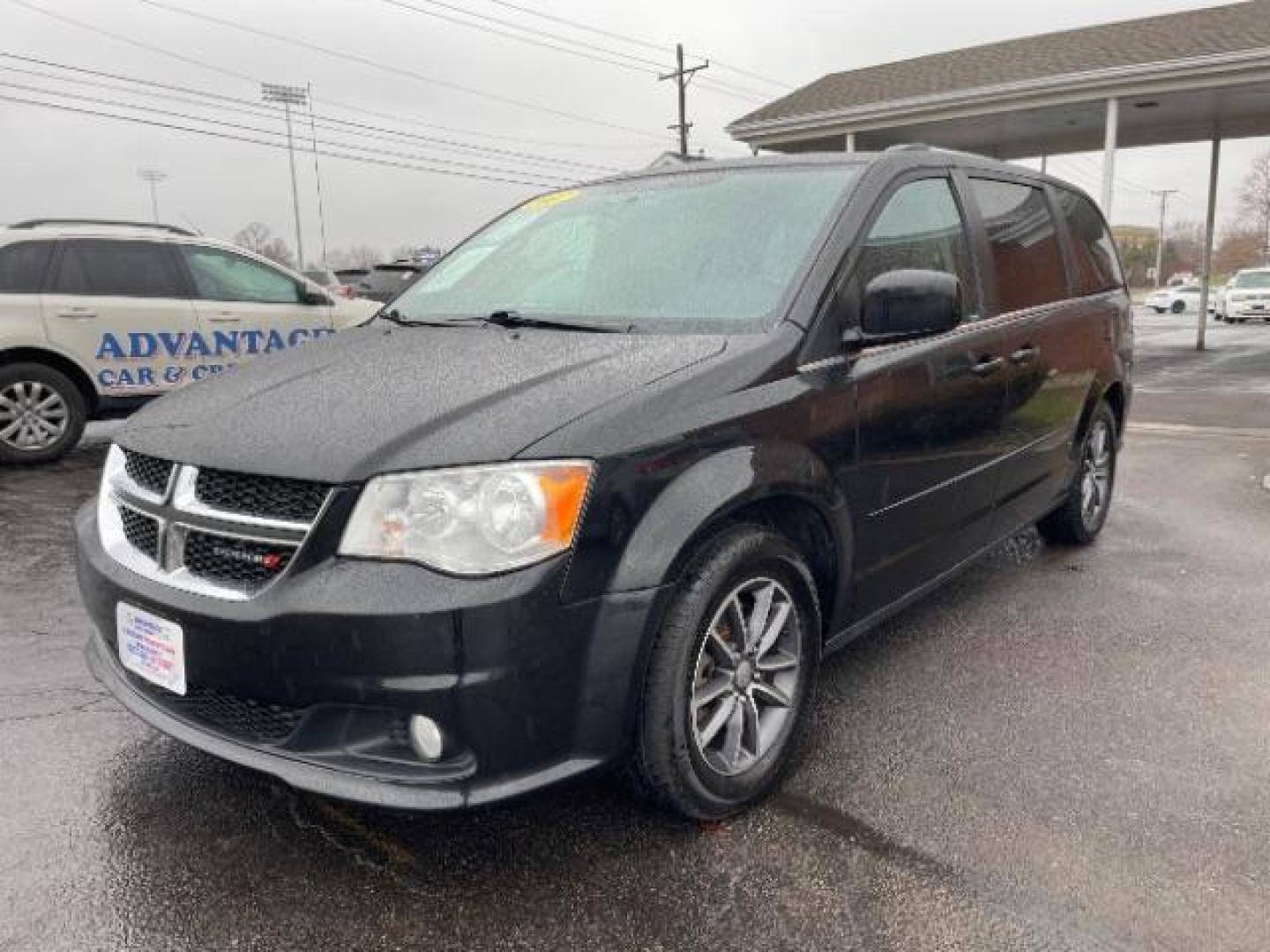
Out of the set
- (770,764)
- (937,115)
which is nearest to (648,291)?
(770,764)

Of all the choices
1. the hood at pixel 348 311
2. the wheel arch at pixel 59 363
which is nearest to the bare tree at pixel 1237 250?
the hood at pixel 348 311

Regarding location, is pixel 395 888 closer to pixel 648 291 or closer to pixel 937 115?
pixel 648 291

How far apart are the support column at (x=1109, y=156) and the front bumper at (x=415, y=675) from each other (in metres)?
14.7

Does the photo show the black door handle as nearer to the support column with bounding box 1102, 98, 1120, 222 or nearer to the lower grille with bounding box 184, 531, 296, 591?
the lower grille with bounding box 184, 531, 296, 591

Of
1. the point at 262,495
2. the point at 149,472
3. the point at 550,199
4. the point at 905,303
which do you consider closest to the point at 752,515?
the point at 905,303

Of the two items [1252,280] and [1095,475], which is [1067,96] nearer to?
[1095,475]

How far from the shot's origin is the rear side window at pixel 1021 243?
373 cm

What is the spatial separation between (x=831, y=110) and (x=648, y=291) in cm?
1542

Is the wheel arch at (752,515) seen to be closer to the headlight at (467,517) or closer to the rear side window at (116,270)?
the headlight at (467,517)

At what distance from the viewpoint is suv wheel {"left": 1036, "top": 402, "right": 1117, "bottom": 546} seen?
187 inches

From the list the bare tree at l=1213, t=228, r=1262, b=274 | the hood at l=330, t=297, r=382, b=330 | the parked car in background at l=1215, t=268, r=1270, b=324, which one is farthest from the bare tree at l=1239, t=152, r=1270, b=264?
the hood at l=330, t=297, r=382, b=330

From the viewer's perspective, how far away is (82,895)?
2238 millimetres

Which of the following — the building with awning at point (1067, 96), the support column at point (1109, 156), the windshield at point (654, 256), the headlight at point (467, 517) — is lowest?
the headlight at point (467, 517)

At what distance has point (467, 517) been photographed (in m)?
2.06
